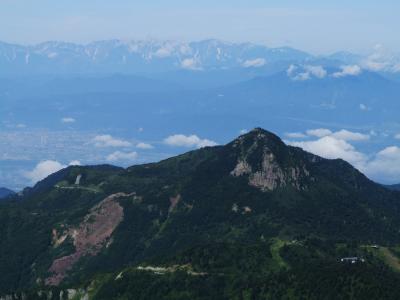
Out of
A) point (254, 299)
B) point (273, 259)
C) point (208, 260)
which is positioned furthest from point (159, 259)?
point (254, 299)

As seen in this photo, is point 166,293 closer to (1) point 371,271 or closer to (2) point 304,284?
(2) point 304,284

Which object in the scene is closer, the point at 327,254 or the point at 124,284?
the point at 124,284

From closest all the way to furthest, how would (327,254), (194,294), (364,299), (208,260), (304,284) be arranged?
(364,299) < (304,284) < (194,294) < (208,260) < (327,254)

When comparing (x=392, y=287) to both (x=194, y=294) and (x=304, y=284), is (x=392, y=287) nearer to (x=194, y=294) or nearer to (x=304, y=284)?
(x=304, y=284)

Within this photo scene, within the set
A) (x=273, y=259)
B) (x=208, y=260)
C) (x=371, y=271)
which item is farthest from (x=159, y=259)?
(x=371, y=271)

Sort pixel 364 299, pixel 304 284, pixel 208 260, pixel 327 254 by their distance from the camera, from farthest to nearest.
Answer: pixel 327 254
pixel 208 260
pixel 304 284
pixel 364 299

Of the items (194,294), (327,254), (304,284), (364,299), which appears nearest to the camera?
(364,299)

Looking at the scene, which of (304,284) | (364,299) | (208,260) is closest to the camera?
(364,299)

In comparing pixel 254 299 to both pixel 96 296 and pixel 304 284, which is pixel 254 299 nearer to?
pixel 304 284

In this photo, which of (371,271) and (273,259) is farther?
(273,259)
